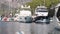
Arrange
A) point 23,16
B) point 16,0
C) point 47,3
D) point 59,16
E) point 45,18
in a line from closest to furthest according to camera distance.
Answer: point 59,16 < point 45,18 < point 23,16 < point 47,3 < point 16,0

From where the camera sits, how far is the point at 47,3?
53.6 meters

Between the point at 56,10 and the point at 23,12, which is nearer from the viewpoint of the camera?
the point at 56,10

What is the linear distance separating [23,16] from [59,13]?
72.8 ft

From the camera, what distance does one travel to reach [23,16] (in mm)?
36094

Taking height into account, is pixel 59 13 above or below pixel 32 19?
above

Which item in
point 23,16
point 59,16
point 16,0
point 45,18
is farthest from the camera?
point 16,0

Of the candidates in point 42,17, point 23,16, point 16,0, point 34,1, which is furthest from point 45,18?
point 16,0

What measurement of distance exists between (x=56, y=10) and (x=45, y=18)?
19.6 m

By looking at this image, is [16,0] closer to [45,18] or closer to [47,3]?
[47,3]

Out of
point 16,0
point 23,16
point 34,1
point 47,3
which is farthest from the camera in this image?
point 16,0

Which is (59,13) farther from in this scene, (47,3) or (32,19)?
(47,3)

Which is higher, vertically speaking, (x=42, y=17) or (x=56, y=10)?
(x=56, y=10)

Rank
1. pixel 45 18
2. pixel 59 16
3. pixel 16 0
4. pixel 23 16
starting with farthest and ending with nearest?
pixel 16 0 → pixel 23 16 → pixel 45 18 → pixel 59 16

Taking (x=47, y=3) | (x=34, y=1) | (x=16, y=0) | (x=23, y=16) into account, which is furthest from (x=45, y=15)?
(x=16, y=0)
